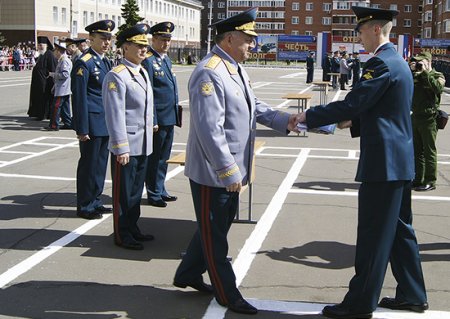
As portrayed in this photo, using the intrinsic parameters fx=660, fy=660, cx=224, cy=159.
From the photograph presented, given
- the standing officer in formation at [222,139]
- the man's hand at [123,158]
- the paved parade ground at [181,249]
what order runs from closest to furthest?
1. the standing officer in formation at [222,139]
2. the paved parade ground at [181,249]
3. the man's hand at [123,158]

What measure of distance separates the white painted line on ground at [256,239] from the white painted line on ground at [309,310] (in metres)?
0.32

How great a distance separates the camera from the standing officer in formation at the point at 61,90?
14.5 m

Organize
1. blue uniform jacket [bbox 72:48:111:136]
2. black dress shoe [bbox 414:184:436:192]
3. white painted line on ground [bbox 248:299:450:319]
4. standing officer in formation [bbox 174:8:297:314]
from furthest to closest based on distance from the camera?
black dress shoe [bbox 414:184:436:192], blue uniform jacket [bbox 72:48:111:136], white painted line on ground [bbox 248:299:450:319], standing officer in formation [bbox 174:8:297:314]

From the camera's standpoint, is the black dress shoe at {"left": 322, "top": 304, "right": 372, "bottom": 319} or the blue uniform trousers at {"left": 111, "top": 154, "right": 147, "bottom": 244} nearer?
the black dress shoe at {"left": 322, "top": 304, "right": 372, "bottom": 319}

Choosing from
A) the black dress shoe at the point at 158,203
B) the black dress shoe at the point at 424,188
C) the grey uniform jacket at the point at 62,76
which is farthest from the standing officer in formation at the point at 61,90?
the black dress shoe at the point at 424,188

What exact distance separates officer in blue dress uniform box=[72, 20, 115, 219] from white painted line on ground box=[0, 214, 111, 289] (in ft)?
1.10

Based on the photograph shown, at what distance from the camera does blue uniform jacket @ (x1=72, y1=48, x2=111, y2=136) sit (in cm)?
684

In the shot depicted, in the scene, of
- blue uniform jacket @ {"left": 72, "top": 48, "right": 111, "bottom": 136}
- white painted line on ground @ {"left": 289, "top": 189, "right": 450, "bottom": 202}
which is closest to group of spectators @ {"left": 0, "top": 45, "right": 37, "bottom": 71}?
white painted line on ground @ {"left": 289, "top": 189, "right": 450, "bottom": 202}

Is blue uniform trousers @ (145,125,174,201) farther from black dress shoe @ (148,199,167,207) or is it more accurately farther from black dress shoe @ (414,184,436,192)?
black dress shoe @ (414,184,436,192)

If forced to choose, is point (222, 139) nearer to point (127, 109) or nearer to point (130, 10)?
point (127, 109)

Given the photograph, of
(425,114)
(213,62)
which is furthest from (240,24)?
(425,114)

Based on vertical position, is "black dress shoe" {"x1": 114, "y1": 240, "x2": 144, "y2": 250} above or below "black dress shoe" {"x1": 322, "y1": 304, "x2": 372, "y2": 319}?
above

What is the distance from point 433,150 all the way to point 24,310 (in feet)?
20.3

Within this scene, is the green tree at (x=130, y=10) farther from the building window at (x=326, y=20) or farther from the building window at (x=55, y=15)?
the building window at (x=326, y=20)
